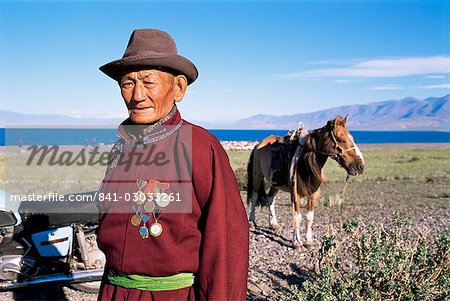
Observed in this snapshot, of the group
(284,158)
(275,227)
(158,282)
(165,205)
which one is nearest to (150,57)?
(165,205)

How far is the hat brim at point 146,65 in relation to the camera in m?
2.06

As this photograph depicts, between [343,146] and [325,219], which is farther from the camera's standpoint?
[325,219]

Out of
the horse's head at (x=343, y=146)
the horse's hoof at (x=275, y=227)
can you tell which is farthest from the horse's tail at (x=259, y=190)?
the horse's head at (x=343, y=146)

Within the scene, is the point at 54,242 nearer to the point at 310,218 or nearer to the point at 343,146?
the point at 310,218

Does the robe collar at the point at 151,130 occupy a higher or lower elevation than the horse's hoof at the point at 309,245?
higher

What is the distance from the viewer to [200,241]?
207 cm

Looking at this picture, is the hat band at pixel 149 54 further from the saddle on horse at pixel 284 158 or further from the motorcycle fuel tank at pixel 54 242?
the saddle on horse at pixel 284 158

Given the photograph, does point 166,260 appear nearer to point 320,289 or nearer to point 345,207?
point 320,289

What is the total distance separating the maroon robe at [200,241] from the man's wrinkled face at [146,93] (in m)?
0.21

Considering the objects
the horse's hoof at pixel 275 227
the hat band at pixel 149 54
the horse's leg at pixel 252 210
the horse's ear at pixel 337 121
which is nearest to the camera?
the hat band at pixel 149 54

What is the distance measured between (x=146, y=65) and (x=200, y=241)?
2.55 feet

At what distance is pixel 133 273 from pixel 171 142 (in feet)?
1.91

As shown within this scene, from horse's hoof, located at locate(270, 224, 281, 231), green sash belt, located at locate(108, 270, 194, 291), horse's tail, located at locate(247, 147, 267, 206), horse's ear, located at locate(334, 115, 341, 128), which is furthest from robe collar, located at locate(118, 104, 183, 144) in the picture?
horse's tail, located at locate(247, 147, 267, 206)

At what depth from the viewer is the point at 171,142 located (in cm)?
214
